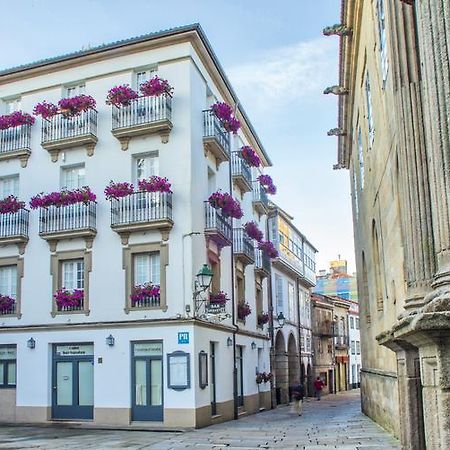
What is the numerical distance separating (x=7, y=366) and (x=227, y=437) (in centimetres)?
927

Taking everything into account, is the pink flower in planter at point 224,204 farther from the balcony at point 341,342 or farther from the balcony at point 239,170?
the balcony at point 341,342

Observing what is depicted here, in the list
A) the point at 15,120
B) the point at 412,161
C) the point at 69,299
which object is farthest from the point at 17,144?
the point at 412,161

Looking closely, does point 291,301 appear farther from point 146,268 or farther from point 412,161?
point 412,161

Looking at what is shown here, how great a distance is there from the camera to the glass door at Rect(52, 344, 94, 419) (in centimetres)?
2216

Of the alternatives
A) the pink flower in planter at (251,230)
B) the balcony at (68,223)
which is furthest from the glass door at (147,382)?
the pink flower in planter at (251,230)

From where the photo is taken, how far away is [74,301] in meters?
22.5

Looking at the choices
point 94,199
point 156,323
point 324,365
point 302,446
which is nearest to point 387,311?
point 302,446

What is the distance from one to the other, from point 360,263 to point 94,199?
1055 centimetres

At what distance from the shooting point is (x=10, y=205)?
23547 millimetres

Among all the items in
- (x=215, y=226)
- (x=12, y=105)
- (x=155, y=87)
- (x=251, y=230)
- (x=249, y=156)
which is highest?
(x=12, y=105)

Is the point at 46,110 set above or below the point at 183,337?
above

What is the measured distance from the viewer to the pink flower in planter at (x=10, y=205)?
926 inches

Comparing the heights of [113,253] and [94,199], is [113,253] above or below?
below

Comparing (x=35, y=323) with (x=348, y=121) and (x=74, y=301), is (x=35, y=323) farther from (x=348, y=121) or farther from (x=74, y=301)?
(x=348, y=121)
